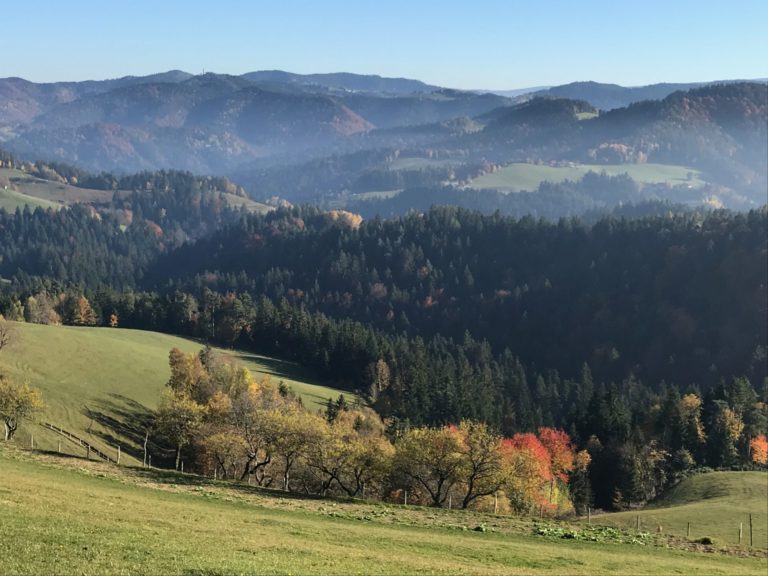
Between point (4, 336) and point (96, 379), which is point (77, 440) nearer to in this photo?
point (96, 379)

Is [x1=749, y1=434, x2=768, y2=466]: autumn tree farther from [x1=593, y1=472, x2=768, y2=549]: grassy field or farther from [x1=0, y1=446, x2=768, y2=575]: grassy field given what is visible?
[x1=0, y1=446, x2=768, y2=575]: grassy field

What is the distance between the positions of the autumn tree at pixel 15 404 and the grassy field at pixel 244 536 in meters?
15.7

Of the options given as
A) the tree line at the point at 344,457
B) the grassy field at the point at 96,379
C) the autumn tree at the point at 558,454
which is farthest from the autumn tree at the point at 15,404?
the autumn tree at the point at 558,454

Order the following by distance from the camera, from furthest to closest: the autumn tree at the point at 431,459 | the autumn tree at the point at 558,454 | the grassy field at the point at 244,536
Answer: the autumn tree at the point at 558,454 < the autumn tree at the point at 431,459 < the grassy field at the point at 244,536

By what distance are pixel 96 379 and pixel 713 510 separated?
86444 millimetres

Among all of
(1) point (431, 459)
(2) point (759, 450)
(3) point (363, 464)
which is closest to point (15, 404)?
(3) point (363, 464)

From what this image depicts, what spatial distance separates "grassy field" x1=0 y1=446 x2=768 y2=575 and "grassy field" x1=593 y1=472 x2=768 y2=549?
42.9 feet

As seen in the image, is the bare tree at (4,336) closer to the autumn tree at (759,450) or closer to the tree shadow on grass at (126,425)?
the tree shadow on grass at (126,425)

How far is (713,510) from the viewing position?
221ft

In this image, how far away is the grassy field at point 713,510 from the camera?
60.0 m

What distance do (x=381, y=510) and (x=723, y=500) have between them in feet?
130

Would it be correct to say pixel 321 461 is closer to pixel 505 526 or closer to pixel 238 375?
pixel 505 526

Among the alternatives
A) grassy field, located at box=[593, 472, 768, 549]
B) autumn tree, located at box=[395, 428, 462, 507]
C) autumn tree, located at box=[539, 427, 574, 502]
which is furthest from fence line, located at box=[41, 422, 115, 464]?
autumn tree, located at box=[539, 427, 574, 502]

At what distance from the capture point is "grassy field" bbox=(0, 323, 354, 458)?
86.8m
